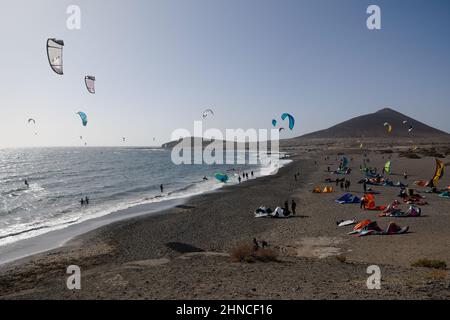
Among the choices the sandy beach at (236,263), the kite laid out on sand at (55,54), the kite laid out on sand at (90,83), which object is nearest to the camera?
the sandy beach at (236,263)

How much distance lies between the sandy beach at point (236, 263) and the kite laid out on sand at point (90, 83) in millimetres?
8681

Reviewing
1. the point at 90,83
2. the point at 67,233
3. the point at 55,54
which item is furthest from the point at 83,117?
the point at 55,54

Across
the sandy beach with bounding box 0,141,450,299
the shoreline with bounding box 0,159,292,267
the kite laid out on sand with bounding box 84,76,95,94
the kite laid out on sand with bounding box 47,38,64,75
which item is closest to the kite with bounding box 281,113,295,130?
the sandy beach with bounding box 0,141,450,299

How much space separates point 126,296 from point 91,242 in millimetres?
10433

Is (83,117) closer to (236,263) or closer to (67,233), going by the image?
(67,233)

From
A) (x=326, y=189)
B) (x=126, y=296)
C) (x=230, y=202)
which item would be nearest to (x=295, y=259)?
(x=126, y=296)

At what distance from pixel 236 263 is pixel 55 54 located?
491 inches

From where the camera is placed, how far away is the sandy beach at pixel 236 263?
865 cm

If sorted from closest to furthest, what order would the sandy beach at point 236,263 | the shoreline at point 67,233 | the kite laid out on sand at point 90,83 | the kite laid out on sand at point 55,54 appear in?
the sandy beach at point 236,263
the kite laid out on sand at point 55,54
the shoreline at point 67,233
the kite laid out on sand at point 90,83

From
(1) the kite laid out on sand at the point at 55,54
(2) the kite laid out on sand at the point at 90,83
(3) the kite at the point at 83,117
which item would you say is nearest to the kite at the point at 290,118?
(2) the kite laid out on sand at the point at 90,83

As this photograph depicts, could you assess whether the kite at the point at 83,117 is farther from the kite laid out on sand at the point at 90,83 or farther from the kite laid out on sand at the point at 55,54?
the kite laid out on sand at the point at 55,54

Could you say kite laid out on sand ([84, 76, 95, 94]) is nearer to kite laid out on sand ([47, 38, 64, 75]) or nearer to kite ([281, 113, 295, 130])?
kite laid out on sand ([47, 38, 64, 75])

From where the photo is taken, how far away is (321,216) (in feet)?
69.0
